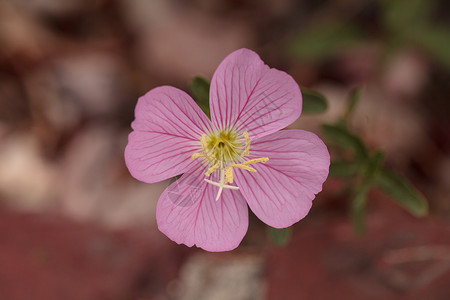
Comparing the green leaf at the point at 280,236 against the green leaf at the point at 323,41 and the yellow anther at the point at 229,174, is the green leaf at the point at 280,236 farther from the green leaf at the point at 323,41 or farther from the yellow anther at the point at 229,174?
the green leaf at the point at 323,41

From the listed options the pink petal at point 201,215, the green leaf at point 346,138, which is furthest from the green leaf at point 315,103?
the pink petal at point 201,215

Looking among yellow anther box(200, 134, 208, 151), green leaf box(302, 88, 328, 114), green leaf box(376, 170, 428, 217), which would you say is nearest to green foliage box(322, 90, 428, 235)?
green leaf box(376, 170, 428, 217)

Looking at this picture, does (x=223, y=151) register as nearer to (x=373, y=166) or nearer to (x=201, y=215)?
(x=201, y=215)

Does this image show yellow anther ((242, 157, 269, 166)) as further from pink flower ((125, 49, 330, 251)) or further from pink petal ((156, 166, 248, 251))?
pink petal ((156, 166, 248, 251))

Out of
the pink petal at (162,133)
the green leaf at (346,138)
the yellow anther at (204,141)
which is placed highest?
the pink petal at (162,133)

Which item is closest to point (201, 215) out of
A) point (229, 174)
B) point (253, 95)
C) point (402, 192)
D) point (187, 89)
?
Result: point (229, 174)

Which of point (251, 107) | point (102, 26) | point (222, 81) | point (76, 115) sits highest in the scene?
point (222, 81)

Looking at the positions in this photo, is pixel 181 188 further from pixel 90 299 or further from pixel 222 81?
pixel 90 299

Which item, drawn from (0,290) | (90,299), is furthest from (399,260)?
(0,290)
